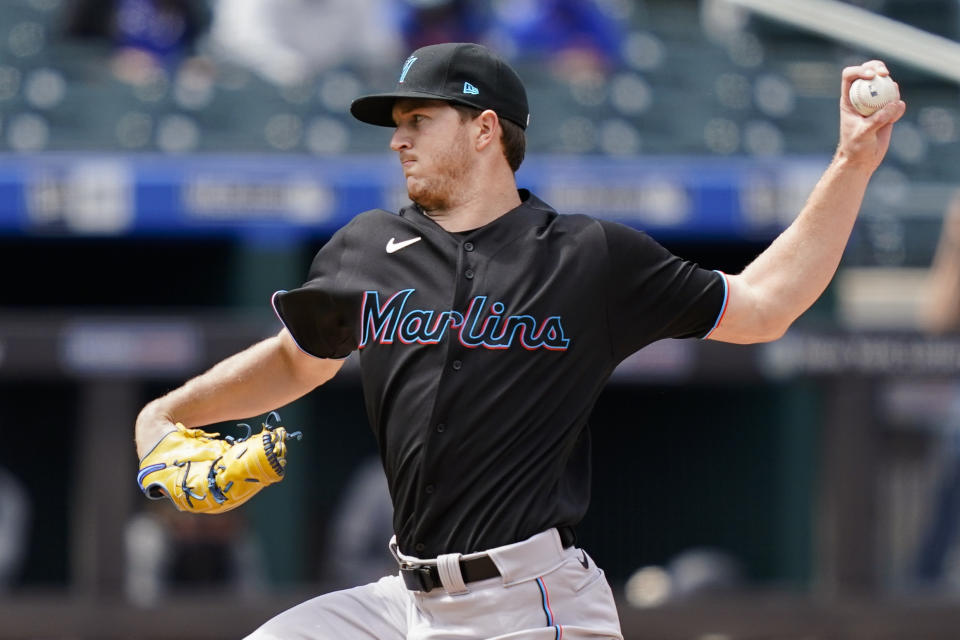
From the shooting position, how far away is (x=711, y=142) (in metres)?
8.55

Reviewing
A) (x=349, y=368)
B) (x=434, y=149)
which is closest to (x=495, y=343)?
(x=434, y=149)

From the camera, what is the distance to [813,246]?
8.81 feet

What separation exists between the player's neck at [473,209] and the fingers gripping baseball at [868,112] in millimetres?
618

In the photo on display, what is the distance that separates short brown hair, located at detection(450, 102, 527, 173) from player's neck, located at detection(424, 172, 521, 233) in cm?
6

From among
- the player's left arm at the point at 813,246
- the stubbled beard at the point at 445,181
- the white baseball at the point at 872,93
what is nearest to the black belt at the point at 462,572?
the player's left arm at the point at 813,246

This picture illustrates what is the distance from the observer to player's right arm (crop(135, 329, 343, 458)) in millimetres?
2824

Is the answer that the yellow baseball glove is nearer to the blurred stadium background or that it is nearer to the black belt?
the black belt

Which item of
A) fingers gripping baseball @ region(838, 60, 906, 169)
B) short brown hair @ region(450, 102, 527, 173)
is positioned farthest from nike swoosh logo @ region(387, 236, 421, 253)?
fingers gripping baseball @ region(838, 60, 906, 169)

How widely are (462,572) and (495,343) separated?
0.40 m

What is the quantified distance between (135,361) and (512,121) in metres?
4.06

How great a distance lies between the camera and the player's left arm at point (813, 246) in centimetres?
265

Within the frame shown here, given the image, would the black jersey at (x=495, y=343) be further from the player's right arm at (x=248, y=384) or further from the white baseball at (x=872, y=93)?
the white baseball at (x=872, y=93)

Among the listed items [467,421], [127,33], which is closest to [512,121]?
[467,421]

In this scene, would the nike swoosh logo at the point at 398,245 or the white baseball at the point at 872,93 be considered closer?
the white baseball at the point at 872,93
